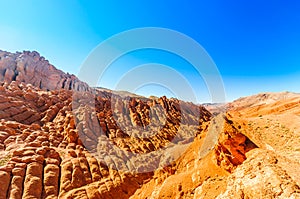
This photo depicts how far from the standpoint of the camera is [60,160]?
3841 cm

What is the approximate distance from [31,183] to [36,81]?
58.5m

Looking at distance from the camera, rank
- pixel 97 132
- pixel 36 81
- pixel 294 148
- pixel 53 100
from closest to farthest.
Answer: pixel 294 148 → pixel 97 132 → pixel 53 100 → pixel 36 81

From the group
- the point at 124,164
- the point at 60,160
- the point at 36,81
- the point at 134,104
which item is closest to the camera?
the point at 60,160

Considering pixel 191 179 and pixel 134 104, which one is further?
pixel 134 104

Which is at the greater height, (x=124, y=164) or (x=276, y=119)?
(x=124, y=164)

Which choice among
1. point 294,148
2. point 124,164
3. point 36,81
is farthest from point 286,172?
point 36,81

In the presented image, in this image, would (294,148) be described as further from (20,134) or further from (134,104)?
(134,104)

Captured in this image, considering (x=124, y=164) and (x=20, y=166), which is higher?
(x=20, y=166)

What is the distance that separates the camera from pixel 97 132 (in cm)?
5266

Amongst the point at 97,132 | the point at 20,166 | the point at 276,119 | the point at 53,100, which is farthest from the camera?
the point at 53,100

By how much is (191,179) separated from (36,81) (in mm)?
77666

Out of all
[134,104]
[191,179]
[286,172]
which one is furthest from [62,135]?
[286,172]

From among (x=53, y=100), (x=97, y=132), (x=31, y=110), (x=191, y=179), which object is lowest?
(x=191, y=179)

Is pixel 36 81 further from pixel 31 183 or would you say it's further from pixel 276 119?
pixel 276 119
